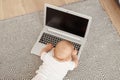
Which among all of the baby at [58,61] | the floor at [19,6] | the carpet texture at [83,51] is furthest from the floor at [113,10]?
the baby at [58,61]

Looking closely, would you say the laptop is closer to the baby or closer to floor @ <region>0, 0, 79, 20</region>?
the baby

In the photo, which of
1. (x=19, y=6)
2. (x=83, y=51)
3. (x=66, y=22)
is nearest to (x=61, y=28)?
(x=66, y=22)

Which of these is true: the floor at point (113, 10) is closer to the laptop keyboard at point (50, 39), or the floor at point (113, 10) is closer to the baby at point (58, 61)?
the laptop keyboard at point (50, 39)

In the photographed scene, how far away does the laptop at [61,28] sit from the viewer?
1184 mm

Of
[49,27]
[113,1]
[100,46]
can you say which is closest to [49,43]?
[49,27]

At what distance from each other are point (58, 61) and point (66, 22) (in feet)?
0.81

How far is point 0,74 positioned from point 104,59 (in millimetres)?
593

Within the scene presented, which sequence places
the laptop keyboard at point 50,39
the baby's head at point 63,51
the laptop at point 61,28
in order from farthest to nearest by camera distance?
1. the laptop keyboard at point 50,39
2. the laptop at point 61,28
3. the baby's head at point 63,51

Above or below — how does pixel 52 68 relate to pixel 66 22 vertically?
below

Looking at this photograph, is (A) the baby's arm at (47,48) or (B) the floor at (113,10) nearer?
(A) the baby's arm at (47,48)

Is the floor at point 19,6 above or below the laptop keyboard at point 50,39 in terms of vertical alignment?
above

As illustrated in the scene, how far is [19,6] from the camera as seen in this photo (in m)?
1.53

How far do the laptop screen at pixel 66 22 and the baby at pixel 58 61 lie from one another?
0.48ft

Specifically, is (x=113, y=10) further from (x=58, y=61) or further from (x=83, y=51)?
(x=58, y=61)
